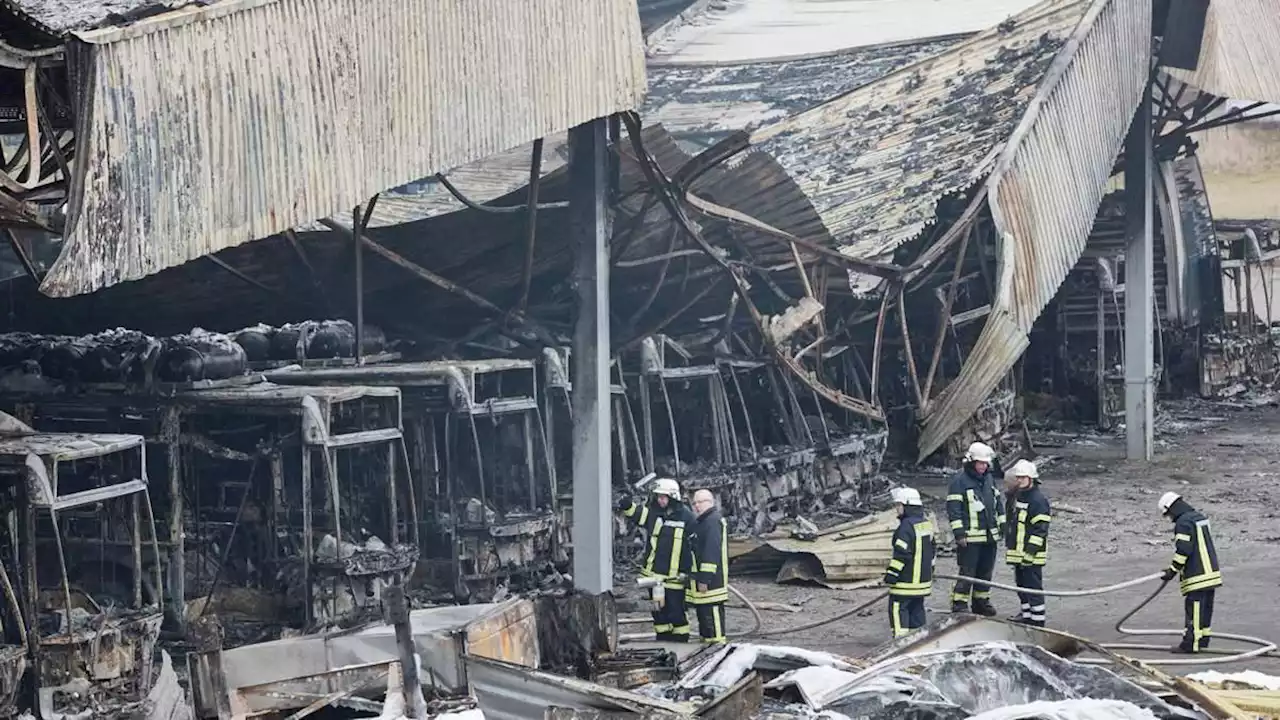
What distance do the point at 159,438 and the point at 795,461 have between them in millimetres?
8861

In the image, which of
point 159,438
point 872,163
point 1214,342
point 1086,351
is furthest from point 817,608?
point 1214,342

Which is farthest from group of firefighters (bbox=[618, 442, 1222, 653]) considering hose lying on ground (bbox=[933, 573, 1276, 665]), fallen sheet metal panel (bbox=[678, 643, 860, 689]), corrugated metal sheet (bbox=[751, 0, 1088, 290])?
corrugated metal sheet (bbox=[751, 0, 1088, 290])

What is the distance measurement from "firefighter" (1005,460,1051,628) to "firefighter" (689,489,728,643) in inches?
111

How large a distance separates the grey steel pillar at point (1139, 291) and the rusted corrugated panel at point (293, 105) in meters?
13.4

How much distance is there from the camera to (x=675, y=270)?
17703 millimetres

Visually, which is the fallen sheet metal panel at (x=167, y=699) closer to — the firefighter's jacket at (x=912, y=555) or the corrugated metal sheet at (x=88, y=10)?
the corrugated metal sheet at (x=88, y=10)

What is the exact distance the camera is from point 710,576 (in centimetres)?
1261

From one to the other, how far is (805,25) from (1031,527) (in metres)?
23.4

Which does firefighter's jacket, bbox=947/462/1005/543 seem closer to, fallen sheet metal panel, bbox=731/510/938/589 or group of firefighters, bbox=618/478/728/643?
group of firefighters, bbox=618/478/728/643

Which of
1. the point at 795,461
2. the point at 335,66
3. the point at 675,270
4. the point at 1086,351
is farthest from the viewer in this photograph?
the point at 1086,351

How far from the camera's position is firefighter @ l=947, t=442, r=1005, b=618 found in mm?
13945

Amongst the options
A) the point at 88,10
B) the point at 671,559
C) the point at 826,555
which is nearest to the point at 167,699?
the point at 671,559

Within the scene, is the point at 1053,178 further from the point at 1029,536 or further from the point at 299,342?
the point at 299,342

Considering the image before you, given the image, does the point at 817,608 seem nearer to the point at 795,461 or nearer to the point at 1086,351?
the point at 795,461
